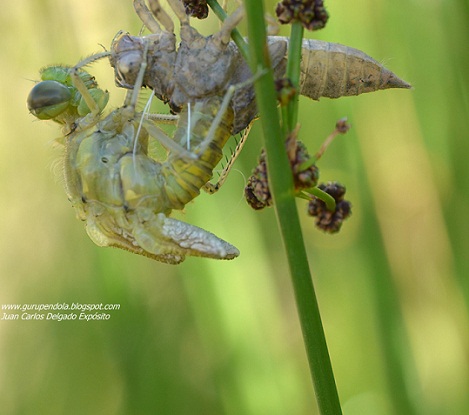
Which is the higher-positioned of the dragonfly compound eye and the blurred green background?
the dragonfly compound eye

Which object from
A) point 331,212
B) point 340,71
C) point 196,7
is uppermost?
point 196,7

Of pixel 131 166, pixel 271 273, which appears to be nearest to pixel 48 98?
pixel 131 166

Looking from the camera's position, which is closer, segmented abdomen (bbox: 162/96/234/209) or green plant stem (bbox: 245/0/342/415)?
green plant stem (bbox: 245/0/342/415)

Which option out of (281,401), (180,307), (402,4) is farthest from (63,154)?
(402,4)

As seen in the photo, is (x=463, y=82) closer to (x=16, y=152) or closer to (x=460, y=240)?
(x=460, y=240)

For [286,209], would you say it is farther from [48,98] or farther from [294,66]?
[48,98]

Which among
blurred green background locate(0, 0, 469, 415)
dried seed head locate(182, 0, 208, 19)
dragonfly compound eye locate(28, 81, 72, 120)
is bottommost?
blurred green background locate(0, 0, 469, 415)

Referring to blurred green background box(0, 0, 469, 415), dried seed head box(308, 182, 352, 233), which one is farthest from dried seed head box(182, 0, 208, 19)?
blurred green background box(0, 0, 469, 415)

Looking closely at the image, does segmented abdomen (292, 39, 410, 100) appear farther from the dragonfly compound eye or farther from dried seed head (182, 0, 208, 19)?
the dragonfly compound eye
